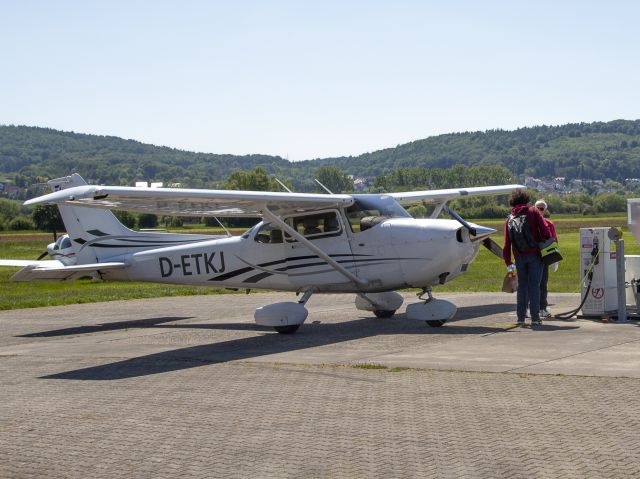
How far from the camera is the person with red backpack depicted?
14.2 metres

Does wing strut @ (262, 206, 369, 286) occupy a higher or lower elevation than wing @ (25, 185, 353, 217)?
lower

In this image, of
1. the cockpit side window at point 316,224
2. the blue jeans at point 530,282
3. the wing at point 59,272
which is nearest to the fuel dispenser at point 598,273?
the blue jeans at point 530,282

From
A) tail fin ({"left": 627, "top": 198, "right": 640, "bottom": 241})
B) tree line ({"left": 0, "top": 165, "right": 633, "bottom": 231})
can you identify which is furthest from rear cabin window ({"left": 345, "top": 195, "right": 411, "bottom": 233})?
tree line ({"left": 0, "top": 165, "right": 633, "bottom": 231})

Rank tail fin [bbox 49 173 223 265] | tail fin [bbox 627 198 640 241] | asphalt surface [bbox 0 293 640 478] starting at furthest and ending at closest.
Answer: tail fin [bbox 49 173 223 265]
tail fin [bbox 627 198 640 241]
asphalt surface [bbox 0 293 640 478]

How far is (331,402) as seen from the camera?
28.8 feet

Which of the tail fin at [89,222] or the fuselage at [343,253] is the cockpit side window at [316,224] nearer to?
the fuselage at [343,253]

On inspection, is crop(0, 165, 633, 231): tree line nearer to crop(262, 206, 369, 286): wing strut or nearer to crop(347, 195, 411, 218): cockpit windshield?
crop(347, 195, 411, 218): cockpit windshield

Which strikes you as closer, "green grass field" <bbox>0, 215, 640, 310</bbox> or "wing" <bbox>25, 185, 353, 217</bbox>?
"wing" <bbox>25, 185, 353, 217</bbox>

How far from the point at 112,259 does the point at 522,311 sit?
28.6 feet

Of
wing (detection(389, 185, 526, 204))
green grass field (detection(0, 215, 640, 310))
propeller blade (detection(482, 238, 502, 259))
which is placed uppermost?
wing (detection(389, 185, 526, 204))

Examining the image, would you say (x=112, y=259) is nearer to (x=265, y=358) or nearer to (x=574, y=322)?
(x=265, y=358)

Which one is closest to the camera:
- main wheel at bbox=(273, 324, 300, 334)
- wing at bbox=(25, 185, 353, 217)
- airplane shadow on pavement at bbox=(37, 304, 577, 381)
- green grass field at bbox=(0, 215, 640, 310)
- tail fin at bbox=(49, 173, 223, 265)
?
airplane shadow on pavement at bbox=(37, 304, 577, 381)

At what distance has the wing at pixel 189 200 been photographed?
12312mm

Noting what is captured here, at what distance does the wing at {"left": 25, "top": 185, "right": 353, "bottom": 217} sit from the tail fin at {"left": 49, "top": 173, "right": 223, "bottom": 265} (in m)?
2.28
